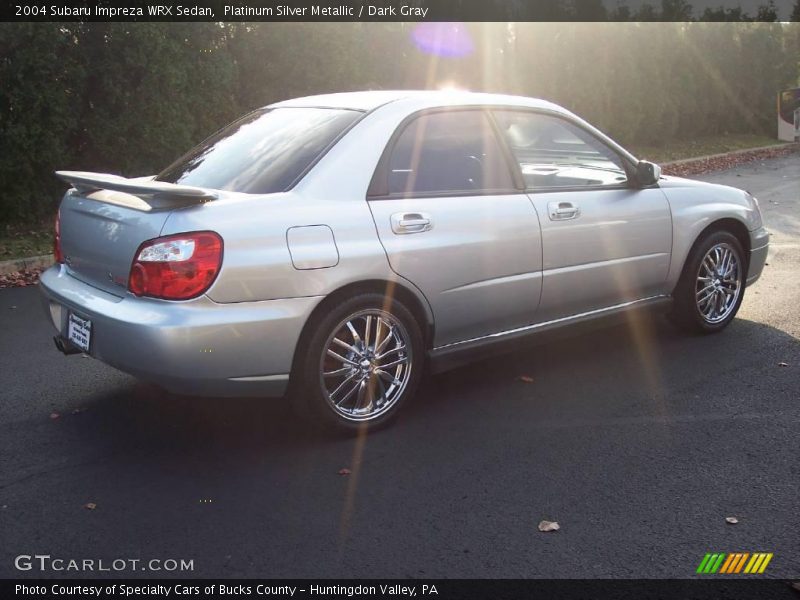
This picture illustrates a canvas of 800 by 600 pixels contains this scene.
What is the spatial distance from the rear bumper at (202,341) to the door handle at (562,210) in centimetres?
165

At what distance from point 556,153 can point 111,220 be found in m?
2.71

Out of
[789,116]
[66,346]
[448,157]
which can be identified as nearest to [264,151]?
[448,157]

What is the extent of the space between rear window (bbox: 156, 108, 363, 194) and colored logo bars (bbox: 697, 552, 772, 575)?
2.54 meters

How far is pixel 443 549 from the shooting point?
350cm

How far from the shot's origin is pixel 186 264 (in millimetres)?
4098

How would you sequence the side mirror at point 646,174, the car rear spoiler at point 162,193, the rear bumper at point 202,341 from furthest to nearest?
the side mirror at point 646,174, the car rear spoiler at point 162,193, the rear bumper at point 202,341

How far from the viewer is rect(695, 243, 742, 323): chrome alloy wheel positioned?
248 inches

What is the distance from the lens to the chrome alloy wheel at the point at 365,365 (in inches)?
179

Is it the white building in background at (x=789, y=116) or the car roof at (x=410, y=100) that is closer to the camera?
the car roof at (x=410, y=100)

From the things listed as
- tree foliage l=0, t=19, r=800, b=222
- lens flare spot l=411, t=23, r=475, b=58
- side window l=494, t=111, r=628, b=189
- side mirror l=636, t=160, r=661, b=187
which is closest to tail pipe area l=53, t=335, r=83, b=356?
side window l=494, t=111, r=628, b=189

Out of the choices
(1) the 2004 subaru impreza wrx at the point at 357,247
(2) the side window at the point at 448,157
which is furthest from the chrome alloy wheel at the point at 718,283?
(2) the side window at the point at 448,157

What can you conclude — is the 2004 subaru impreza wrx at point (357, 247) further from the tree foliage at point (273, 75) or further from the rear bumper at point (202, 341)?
the tree foliage at point (273, 75)
